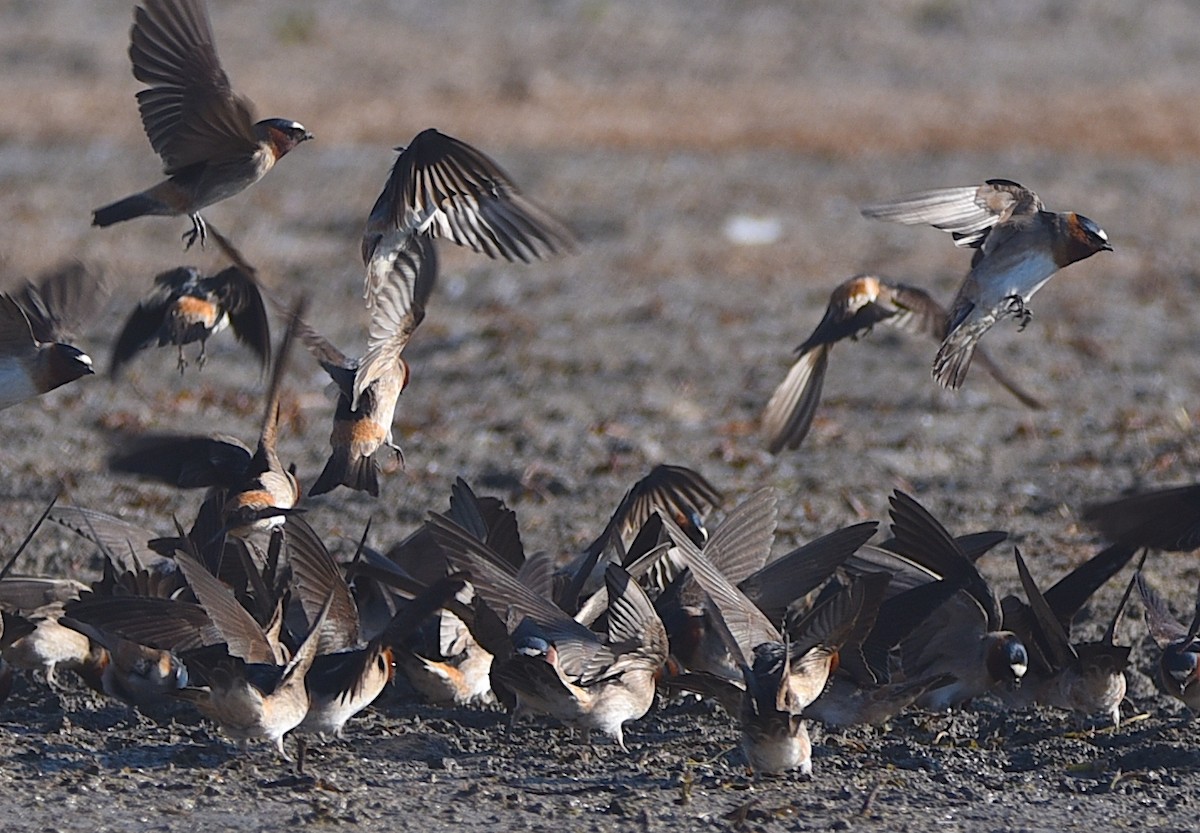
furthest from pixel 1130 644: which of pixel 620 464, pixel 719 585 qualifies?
pixel 620 464

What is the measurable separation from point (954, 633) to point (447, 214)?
220cm

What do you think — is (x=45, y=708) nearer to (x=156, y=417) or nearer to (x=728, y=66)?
(x=156, y=417)

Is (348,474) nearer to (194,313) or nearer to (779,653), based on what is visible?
(194,313)

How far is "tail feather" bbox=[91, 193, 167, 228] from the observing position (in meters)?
6.52

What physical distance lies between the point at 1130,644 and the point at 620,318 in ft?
17.8

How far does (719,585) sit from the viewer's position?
18.9ft

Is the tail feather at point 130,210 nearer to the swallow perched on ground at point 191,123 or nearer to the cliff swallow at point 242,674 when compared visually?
the swallow perched on ground at point 191,123

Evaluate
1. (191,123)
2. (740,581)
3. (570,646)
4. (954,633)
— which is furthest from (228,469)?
(954,633)

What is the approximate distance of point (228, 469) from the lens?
667 centimetres

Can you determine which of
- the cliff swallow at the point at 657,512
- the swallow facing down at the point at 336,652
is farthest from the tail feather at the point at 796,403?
the swallow facing down at the point at 336,652

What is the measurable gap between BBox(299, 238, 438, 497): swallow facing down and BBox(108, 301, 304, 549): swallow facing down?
217mm

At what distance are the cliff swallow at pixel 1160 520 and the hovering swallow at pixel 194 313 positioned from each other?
126 inches

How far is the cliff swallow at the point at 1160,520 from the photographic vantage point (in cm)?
598

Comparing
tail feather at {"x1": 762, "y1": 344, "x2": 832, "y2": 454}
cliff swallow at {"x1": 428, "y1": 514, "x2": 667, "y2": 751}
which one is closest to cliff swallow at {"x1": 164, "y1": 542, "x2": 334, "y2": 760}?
cliff swallow at {"x1": 428, "y1": 514, "x2": 667, "y2": 751}
